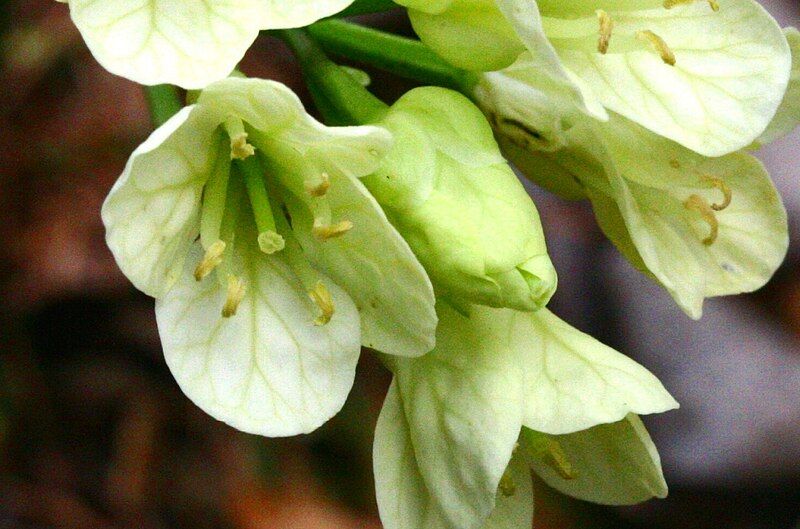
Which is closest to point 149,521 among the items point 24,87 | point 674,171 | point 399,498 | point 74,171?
point 74,171

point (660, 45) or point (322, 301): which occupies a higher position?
point (660, 45)

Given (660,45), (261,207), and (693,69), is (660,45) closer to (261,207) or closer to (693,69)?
(693,69)

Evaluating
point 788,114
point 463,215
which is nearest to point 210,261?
point 463,215

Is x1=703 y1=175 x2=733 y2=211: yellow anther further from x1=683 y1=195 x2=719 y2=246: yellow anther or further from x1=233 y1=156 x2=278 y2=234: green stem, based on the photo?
x1=233 y1=156 x2=278 y2=234: green stem

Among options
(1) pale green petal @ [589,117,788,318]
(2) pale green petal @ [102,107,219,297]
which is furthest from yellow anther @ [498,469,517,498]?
(2) pale green petal @ [102,107,219,297]

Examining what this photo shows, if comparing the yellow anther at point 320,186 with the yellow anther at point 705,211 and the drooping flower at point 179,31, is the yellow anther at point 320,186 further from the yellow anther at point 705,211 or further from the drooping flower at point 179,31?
the yellow anther at point 705,211

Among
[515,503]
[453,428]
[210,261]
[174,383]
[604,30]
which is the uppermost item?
[604,30]

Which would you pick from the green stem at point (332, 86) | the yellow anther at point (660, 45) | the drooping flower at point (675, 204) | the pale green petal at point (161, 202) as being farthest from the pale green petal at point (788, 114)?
the pale green petal at point (161, 202)
